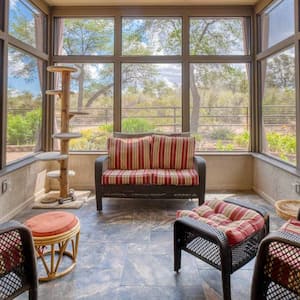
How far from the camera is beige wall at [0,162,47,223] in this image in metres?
3.00

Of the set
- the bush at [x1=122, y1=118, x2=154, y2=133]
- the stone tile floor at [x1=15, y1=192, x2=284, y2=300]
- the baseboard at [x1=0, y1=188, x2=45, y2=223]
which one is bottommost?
the stone tile floor at [x1=15, y1=192, x2=284, y2=300]

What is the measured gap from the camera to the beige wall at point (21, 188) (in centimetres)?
300

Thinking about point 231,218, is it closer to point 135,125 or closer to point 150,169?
point 150,169

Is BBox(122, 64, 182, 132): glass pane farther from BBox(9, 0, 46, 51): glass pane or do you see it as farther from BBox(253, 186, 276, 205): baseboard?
BBox(253, 186, 276, 205): baseboard

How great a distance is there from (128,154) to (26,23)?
7.58ft

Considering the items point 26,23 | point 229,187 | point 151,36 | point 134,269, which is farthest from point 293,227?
point 26,23

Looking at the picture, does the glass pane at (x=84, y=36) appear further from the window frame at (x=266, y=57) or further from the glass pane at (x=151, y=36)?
the window frame at (x=266, y=57)

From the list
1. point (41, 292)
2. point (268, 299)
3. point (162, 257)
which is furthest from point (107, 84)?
point (268, 299)

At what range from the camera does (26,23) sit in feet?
11.9

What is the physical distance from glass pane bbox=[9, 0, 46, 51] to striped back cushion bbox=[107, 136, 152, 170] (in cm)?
184

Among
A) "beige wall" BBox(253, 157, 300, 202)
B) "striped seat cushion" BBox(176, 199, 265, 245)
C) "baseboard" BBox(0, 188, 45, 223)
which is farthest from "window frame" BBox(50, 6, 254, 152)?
"striped seat cushion" BBox(176, 199, 265, 245)

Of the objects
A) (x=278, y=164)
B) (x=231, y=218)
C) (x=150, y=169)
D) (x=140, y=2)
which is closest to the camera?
(x=231, y=218)

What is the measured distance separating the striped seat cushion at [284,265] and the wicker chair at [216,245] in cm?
33

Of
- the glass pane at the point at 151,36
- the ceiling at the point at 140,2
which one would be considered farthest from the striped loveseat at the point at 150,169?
the ceiling at the point at 140,2
